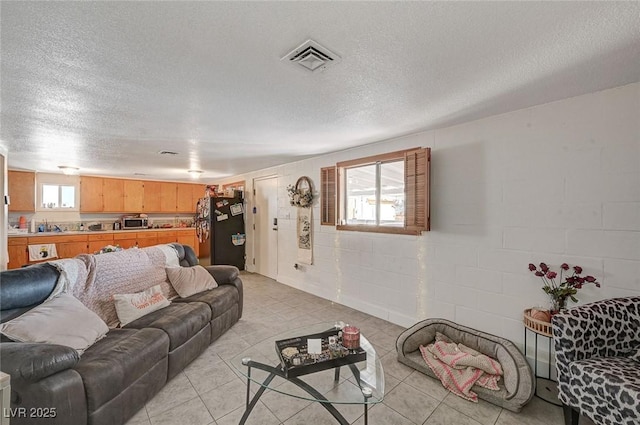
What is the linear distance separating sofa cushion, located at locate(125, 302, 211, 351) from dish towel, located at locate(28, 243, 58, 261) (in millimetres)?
4596

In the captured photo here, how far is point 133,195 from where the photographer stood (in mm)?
6543

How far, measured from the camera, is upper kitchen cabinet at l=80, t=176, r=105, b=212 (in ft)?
19.5

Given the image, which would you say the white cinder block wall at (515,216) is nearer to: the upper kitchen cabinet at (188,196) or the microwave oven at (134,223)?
the upper kitchen cabinet at (188,196)

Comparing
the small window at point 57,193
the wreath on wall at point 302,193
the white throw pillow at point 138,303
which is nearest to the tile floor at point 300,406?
the white throw pillow at point 138,303

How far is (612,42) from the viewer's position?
54.5 inches

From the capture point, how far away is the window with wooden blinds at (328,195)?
3.92m

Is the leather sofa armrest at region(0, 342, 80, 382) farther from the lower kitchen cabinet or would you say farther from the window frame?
the lower kitchen cabinet

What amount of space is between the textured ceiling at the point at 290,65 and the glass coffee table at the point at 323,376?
1818mm

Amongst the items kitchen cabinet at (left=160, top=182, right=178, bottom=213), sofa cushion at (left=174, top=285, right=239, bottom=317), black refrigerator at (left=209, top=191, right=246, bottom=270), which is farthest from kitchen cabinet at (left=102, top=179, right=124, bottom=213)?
sofa cushion at (left=174, top=285, right=239, bottom=317)

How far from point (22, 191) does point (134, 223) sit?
77.2 inches

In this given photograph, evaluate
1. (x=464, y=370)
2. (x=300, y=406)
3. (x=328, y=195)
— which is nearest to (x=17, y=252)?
(x=328, y=195)

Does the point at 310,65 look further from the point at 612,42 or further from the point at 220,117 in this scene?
the point at 612,42

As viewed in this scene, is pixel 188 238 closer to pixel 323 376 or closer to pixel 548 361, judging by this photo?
pixel 323 376

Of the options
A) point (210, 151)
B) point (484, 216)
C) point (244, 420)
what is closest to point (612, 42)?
point (484, 216)
